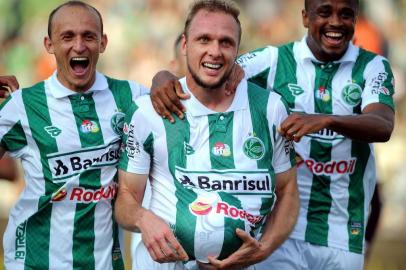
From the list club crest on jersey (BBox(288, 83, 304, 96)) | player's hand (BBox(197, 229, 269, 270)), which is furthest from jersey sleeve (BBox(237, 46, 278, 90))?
player's hand (BBox(197, 229, 269, 270))

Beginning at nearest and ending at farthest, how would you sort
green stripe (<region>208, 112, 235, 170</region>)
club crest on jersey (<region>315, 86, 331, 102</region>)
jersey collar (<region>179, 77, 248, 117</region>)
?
green stripe (<region>208, 112, 235, 170</region>)
jersey collar (<region>179, 77, 248, 117</region>)
club crest on jersey (<region>315, 86, 331, 102</region>)

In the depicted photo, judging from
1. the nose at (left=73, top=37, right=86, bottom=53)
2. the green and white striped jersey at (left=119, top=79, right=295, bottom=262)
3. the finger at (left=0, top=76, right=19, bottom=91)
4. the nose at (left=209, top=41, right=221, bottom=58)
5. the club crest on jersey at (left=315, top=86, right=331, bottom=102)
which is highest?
the nose at (left=73, top=37, right=86, bottom=53)

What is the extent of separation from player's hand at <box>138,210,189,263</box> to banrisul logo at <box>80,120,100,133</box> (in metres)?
0.89

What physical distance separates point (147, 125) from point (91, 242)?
0.90m

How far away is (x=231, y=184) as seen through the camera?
190 inches

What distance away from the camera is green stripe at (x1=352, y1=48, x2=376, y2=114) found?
18.7 feet

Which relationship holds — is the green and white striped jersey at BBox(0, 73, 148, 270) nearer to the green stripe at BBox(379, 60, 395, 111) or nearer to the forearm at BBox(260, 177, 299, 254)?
the forearm at BBox(260, 177, 299, 254)

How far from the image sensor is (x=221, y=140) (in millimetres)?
4922

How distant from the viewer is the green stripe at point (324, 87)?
18.8 ft

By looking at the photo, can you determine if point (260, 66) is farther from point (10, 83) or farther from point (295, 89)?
point (10, 83)

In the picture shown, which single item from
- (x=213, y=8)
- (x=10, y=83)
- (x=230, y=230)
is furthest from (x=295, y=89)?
(x=10, y=83)

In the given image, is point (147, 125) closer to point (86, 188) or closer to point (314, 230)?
point (86, 188)

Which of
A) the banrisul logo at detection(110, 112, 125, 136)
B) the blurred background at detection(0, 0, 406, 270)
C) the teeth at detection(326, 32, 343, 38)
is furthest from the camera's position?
the blurred background at detection(0, 0, 406, 270)

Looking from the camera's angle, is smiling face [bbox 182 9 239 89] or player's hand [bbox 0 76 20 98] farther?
player's hand [bbox 0 76 20 98]
